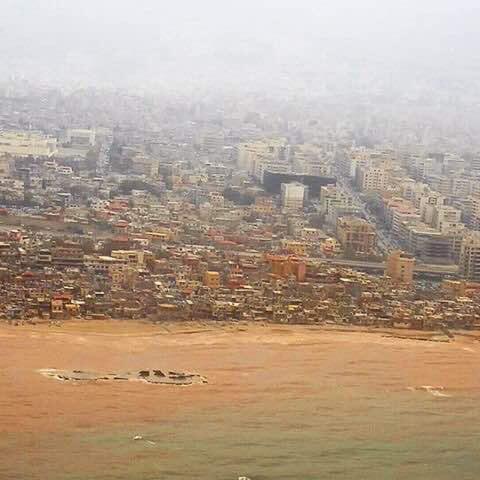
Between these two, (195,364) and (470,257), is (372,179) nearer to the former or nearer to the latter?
(470,257)

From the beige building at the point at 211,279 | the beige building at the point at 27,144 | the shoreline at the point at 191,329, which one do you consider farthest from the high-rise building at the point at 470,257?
the beige building at the point at 27,144

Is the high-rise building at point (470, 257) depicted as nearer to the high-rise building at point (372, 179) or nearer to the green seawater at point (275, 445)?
the high-rise building at point (372, 179)

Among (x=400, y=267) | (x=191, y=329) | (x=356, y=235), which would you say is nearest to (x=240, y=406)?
(x=191, y=329)

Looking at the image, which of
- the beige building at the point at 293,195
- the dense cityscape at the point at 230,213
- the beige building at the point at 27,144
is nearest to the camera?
the dense cityscape at the point at 230,213

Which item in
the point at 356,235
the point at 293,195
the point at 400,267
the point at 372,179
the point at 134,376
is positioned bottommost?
the point at 134,376

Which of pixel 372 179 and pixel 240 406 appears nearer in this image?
pixel 240 406

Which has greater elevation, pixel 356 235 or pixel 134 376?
pixel 356 235

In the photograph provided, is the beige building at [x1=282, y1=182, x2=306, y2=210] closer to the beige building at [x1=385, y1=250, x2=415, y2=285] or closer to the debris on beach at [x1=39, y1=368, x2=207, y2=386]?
the beige building at [x1=385, y1=250, x2=415, y2=285]
